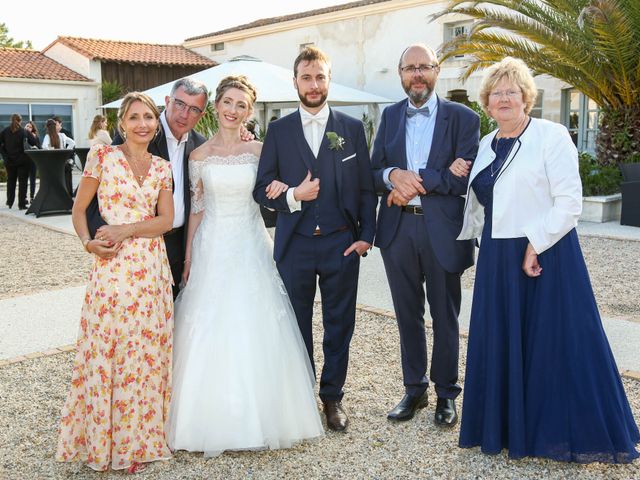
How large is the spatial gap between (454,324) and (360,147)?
112cm

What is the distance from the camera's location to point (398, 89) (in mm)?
21562

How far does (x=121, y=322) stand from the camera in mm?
3254

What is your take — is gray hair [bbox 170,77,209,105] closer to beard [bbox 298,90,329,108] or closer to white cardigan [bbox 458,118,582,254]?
beard [bbox 298,90,329,108]

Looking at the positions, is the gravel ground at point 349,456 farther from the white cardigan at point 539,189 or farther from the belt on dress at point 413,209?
the belt on dress at point 413,209

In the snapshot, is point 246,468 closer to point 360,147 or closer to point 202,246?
point 202,246

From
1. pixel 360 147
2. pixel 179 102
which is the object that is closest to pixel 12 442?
pixel 179 102

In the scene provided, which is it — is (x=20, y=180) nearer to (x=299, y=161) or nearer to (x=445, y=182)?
(x=299, y=161)

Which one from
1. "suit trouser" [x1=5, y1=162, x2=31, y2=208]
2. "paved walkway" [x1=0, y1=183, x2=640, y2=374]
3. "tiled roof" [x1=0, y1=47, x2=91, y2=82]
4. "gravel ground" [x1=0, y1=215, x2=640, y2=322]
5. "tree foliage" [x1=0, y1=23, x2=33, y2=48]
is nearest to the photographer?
"paved walkway" [x1=0, y1=183, x2=640, y2=374]

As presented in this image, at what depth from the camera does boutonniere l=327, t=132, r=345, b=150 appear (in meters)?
3.55

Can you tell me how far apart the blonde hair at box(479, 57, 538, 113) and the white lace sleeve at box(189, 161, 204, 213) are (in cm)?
155

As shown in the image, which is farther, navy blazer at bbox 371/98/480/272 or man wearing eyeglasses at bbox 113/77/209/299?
man wearing eyeglasses at bbox 113/77/209/299

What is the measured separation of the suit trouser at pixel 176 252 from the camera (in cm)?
378

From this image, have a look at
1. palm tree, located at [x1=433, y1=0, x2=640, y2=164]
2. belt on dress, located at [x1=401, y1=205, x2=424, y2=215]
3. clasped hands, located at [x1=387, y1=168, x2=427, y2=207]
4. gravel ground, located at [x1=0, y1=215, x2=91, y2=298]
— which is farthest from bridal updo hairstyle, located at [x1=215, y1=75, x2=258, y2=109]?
palm tree, located at [x1=433, y1=0, x2=640, y2=164]

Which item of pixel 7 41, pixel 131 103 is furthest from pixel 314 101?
pixel 7 41
